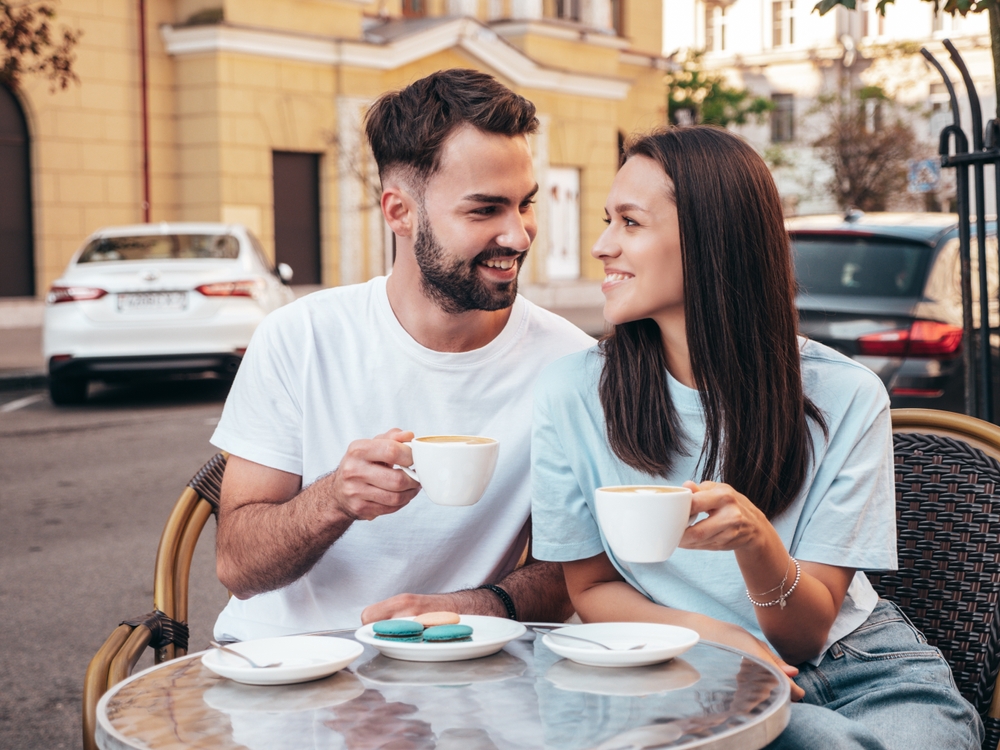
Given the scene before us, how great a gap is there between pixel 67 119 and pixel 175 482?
43.4 ft

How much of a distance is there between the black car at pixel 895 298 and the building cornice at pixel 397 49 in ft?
49.2

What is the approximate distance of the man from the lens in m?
2.51

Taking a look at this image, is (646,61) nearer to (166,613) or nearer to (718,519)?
(166,613)

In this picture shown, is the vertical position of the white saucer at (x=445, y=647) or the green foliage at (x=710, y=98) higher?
the green foliage at (x=710, y=98)

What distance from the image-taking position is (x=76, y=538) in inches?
252

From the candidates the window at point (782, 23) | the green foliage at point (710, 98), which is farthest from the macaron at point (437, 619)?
the window at point (782, 23)

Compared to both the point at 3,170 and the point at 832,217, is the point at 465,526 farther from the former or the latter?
the point at 3,170

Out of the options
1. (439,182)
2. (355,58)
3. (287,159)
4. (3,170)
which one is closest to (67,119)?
(3,170)

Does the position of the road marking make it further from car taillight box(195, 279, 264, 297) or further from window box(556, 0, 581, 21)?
window box(556, 0, 581, 21)

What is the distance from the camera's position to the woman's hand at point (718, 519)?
5.89ft

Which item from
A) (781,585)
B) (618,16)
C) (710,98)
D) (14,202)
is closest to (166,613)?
(781,585)

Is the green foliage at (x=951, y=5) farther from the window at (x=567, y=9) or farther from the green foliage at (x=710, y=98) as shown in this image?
the green foliage at (x=710, y=98)

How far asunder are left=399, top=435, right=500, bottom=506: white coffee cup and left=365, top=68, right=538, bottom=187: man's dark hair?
950mm

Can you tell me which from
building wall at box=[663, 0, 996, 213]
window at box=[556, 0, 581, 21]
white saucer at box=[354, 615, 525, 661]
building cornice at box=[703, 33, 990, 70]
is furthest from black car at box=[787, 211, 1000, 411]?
building cornice at box=[703, 33, 990, 70]
